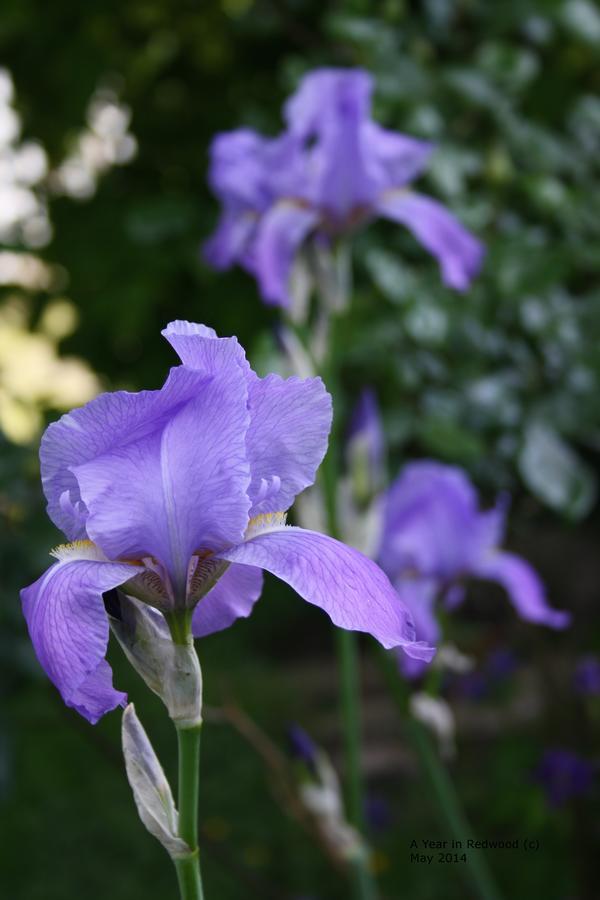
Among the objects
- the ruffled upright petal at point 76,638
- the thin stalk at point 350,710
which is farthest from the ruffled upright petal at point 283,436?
the thin stalk at point 350,710

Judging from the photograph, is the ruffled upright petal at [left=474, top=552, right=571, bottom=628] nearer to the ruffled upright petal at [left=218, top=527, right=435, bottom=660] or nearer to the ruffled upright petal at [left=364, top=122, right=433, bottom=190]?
the ruffled upright petal at [left=364, top=122, right=433, bottom=190]

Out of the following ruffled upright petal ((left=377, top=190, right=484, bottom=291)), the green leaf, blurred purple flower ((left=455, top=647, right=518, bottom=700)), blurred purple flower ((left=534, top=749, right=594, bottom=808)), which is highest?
ruffled upright petal ((left=377, top=190, right=484, bottom=291))

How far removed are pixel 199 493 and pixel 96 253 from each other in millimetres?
2154

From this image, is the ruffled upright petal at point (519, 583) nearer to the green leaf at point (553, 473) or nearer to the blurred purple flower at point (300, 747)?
the green leaf at point (553, 473)

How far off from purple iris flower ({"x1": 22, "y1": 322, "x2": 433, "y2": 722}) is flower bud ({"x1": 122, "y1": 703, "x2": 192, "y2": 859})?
0.06 meters

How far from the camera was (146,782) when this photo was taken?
0.67m

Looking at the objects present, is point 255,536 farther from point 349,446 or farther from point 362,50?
point 362,50

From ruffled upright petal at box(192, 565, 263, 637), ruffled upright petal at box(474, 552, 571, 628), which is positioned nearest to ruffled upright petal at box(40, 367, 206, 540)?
ruffled upright petal at box(192, 565, 263, 637)

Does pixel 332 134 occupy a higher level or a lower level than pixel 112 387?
higher

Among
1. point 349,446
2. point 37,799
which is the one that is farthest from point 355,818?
point 37,799

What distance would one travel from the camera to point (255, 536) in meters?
0.69

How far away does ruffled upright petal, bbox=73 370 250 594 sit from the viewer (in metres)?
0.64

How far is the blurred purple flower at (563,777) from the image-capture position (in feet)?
7.34

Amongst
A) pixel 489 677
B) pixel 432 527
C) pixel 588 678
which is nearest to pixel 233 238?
pixel 432 527
